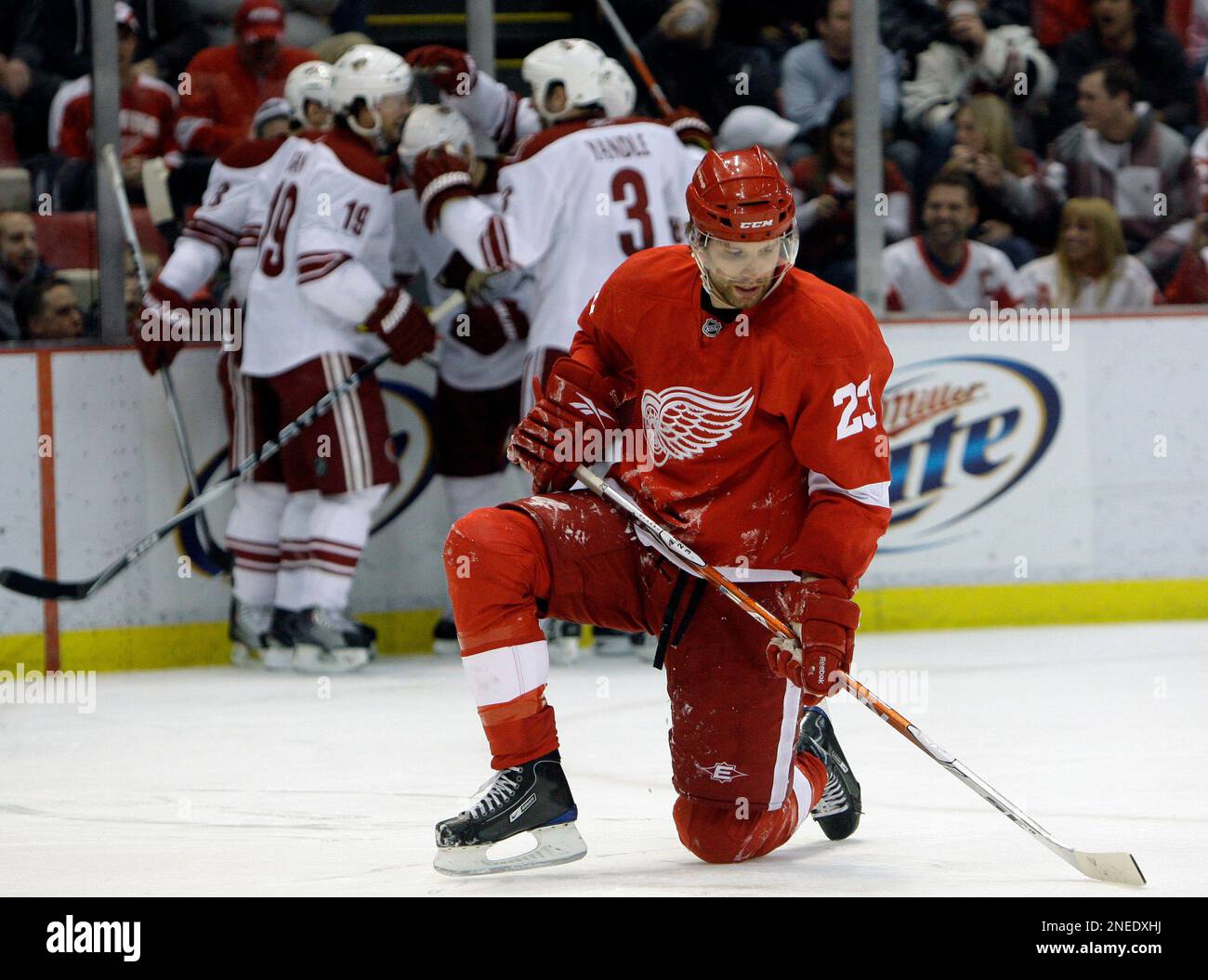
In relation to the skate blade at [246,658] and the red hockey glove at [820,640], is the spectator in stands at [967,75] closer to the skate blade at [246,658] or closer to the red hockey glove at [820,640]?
the skate blade at [246,658]

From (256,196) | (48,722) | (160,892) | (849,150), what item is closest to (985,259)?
→ (849,150)

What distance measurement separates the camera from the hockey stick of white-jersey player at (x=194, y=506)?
4.81 meters

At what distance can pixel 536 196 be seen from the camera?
15.9 feet

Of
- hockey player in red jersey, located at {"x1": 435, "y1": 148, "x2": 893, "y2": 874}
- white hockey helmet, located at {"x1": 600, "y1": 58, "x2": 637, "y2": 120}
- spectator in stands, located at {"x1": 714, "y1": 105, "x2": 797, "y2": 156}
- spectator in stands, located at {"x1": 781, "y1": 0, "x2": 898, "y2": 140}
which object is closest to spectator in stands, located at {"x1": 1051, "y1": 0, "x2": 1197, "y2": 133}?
spectator in stands, located at {"x1": 781, "y1": 0, "x2": 898, "y2": 140}

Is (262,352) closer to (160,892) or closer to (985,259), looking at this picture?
(985,259)

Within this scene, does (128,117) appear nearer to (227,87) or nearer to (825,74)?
(227,87)

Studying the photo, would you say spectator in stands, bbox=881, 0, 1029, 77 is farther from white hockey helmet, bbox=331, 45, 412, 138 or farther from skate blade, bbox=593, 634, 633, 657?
skate blade, bbox=593, 634, 633, 657

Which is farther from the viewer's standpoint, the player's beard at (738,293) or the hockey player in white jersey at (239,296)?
the hockey player in white jersey at (239,296)

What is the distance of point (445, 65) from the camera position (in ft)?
16.6

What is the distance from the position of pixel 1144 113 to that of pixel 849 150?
930 millimetres

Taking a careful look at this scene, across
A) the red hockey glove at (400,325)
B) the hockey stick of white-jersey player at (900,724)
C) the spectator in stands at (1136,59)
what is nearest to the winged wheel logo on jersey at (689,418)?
the hockey stick of white-jersey player at (900,724)

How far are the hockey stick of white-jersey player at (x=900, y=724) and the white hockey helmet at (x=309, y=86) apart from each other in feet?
8.54

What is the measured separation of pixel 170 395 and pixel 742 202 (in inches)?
109

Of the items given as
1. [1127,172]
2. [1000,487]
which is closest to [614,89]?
[1000,487]
